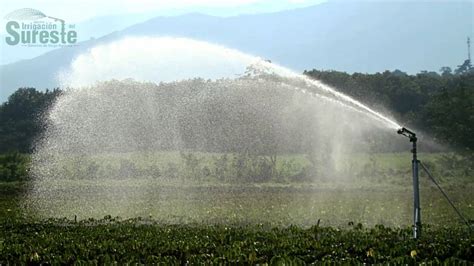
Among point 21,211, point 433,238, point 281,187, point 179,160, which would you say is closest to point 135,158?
point 179,160

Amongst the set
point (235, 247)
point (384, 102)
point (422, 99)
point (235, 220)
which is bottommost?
point (235, 220)

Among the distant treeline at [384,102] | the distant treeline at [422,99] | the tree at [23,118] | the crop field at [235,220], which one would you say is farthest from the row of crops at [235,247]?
the tree at [23,118]

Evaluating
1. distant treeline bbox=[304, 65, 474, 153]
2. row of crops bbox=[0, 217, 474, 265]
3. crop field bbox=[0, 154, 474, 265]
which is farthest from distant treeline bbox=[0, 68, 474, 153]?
row of crops bbox=[0, 217, 474, 265]

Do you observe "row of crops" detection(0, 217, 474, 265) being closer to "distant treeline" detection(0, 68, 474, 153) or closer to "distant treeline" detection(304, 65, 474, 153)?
"distant treeline" detection(304, 65, 474, 153)

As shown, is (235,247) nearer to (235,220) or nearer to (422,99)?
(235,220)

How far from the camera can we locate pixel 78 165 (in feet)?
117

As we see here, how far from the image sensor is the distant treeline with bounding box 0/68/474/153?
42.9m

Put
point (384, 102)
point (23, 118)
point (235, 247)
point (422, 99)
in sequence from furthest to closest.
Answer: point (422, 99) < point (23, 118) < point (384, 102) < point (235, 247)

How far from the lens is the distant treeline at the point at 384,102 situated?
141ft

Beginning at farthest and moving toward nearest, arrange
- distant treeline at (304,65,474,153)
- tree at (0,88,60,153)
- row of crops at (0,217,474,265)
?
tree at (0,88,60,153) → distant treeline at (304,65,474,153) → row of crops at (0,217,474,265)

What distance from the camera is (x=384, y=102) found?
166ft

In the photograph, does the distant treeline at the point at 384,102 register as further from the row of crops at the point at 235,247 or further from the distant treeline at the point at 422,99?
the row of crops at the point at 235,247

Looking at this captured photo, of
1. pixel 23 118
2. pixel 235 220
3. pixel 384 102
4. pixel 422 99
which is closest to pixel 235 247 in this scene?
pixel 235 220

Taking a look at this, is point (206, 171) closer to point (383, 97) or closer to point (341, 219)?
point (341, 219)
